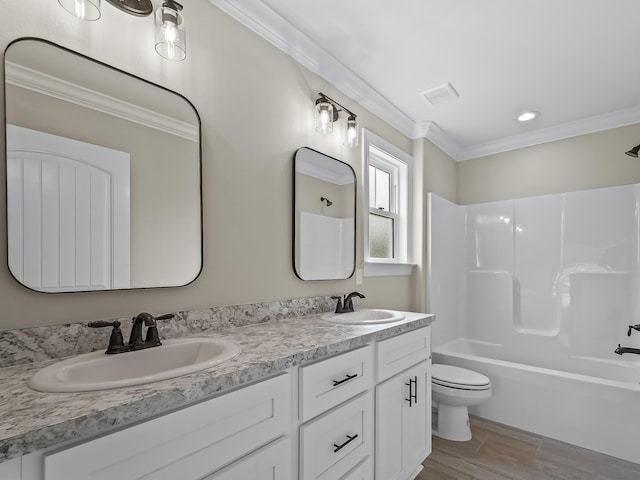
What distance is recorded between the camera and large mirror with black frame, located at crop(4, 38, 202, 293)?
0.96 m

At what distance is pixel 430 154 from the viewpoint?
3152 mm

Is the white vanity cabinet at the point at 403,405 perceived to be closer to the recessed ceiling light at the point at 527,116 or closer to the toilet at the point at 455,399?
the toilet at the point at 455,399

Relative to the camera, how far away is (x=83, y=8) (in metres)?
1.04

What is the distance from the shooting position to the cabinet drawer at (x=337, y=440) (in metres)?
1.11

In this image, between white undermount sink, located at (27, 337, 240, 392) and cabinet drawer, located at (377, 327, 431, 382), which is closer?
white undermount sink, located at (27, 337, 240, 392)

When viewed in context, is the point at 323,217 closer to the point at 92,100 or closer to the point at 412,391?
the point at 412,391

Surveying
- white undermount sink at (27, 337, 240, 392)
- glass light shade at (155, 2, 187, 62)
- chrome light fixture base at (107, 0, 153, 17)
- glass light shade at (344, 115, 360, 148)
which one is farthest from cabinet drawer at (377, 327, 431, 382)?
chrome light fixture base at (107, 0, 153, 17)

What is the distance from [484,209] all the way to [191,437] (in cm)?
350

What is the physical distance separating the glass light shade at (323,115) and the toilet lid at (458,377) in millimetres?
1905

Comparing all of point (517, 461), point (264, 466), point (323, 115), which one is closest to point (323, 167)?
point (323, 115)

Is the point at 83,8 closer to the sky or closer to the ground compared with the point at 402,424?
closer to the sky

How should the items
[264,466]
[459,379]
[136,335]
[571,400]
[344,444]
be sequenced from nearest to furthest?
[264,466], [136,335], [344,444], [571,400], [459,379]

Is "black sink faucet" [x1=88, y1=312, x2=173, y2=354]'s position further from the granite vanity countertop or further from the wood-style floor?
the wood-style floor

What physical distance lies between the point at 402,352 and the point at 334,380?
1.88 ft
